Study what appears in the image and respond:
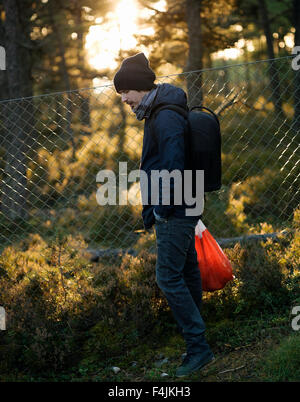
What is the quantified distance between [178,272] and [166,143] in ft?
2.84

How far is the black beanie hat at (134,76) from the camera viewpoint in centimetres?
299

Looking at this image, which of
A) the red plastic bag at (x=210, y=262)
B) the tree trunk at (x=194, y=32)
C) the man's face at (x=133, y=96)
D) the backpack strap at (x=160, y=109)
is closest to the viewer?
the backpack strap at (x=160, y=109)

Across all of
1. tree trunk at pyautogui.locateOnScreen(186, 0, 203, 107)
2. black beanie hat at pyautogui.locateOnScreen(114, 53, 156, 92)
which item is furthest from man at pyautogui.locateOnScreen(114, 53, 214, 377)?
tree trunk at pyautogui.locateOnScreen(186, 0, 203, 107)

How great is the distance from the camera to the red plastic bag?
3525 millimetres

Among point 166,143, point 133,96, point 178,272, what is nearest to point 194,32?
point 133,96

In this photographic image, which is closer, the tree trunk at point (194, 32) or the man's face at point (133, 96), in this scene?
the man's face at point (133, 96)

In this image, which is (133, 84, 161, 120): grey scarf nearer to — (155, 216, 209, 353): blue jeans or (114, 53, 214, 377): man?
(114, 53, 214, 377): man

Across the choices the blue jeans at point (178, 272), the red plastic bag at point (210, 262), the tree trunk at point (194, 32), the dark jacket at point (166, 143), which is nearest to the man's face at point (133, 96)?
the dark jacket at point (166, 143)

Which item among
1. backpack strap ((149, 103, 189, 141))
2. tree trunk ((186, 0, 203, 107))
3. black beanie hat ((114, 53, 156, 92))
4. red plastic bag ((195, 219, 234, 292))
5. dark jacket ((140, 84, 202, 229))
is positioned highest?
tree trunk ((186, 0, 203, 107))

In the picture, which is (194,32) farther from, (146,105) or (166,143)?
(166,143)

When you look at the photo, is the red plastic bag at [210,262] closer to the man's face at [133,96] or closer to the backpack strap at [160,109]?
the backpack strap at [160,109]

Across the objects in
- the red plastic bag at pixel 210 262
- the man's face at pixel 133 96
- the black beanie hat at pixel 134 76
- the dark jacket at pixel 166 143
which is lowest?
the red plastic bag at pixel 210 262

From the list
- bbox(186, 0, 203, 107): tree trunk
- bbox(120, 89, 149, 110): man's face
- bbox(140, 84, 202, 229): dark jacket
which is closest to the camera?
bbox(140, 84, 202, 229): dark jacket

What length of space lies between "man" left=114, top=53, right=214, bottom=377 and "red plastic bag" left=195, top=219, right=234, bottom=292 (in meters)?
0.35
